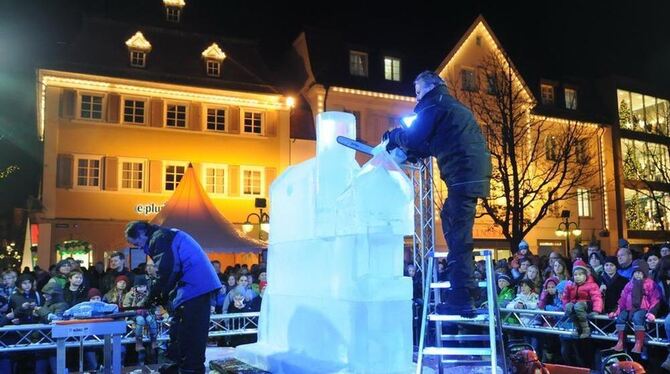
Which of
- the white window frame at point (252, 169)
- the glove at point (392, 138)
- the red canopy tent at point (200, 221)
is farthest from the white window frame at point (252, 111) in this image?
the glove at point (392, 138)

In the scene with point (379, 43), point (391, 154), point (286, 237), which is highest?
point (379, 43)

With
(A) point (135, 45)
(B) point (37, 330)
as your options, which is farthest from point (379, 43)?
(B) point (37, 330)

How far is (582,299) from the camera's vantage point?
32.5ft

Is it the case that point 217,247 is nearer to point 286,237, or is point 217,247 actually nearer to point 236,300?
point 236,300

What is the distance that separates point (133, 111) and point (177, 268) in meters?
20.3

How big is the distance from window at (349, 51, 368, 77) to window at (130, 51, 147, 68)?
9679 mm

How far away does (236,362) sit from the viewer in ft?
24.1

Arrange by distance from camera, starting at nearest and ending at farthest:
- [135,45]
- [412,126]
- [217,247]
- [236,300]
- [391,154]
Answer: [412,126] < [391,154] < [236,300] < [217,247] < [135,45]

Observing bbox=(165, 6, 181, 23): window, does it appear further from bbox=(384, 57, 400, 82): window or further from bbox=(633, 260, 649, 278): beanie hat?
bbox=(633, 260, 649, 278): beanie hat

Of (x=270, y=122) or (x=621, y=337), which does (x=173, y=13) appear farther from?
(x=621, y=337)

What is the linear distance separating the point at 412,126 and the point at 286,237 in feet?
9.36

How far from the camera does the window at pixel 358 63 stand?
29.6m

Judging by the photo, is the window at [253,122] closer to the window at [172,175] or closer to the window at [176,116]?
the window at [176,116]

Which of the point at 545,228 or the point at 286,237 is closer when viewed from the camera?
the point at 286,237
